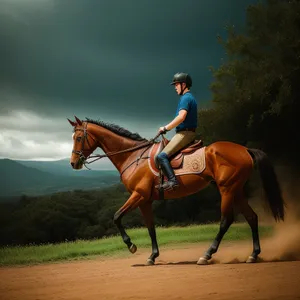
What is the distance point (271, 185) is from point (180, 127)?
197 cm

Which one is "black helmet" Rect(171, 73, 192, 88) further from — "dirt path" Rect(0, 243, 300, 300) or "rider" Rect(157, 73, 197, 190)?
"dirt path" Rect(0, 243, 300, 300)

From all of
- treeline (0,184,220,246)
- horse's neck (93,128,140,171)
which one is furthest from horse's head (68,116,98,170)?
treeline (0,184,220,246)

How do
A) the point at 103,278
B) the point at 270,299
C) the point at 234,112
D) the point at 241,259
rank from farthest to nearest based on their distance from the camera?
the point at 234,112
the point at 241,259
the point at 103,278
the point at 270,299

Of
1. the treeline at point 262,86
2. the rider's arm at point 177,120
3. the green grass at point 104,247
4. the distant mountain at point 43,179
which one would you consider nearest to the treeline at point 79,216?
the distant mountain at point 43,179

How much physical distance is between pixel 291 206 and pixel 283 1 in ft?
24.7

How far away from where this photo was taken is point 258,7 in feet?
49.7

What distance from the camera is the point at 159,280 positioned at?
6070 millimetres

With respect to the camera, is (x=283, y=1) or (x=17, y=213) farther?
(x=17, y=213)

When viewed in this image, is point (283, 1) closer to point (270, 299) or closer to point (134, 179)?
point (134, 179)

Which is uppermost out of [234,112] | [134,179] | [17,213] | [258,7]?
[258,7]

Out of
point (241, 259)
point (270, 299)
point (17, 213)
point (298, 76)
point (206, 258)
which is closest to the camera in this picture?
point (270, 299)

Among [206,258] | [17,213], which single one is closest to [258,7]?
[206,258]

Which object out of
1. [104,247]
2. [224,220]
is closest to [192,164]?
[224,220]

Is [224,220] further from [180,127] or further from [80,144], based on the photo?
[80,144]
